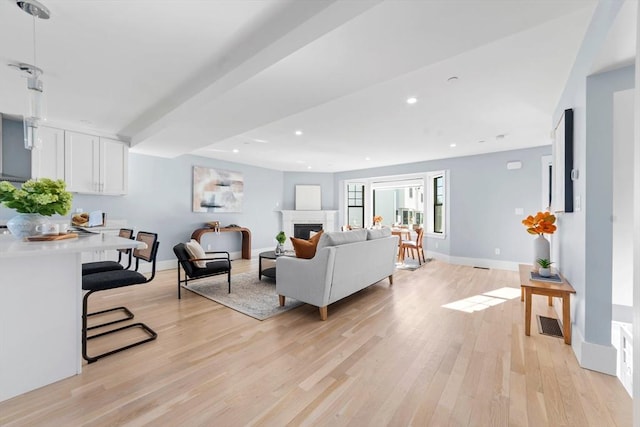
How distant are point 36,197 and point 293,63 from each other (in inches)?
82.3

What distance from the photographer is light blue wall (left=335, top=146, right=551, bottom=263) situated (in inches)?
199

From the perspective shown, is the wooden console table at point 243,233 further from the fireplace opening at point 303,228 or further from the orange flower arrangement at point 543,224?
the orange flower arrangement at point 543,224

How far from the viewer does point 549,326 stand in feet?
8.68

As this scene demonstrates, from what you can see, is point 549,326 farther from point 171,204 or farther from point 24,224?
point 171,204

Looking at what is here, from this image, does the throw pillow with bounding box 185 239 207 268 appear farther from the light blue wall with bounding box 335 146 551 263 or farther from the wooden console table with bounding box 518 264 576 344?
the light blue wall with bounding box 335 146 551 263

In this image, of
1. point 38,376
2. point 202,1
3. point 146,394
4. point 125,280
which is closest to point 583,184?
point 202,1

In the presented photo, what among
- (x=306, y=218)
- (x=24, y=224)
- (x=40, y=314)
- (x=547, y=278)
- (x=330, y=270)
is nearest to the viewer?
(x=40, y=314)

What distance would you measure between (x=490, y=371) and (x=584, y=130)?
1.92m

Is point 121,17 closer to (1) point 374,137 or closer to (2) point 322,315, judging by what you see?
(2) point 322,315

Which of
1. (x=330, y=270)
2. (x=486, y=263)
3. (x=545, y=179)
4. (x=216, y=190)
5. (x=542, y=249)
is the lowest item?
(x=486, y=263)

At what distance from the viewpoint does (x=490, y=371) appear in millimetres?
1905

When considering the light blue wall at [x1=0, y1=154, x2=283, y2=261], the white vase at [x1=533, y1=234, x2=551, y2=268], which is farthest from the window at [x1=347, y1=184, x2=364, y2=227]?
the white vase at [x1=533, y1=234, x2=551, y2=268]

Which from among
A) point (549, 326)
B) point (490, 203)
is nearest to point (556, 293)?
point (549, 326)

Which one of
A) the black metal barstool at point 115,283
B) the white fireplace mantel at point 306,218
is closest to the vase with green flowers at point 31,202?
the black metal barstool at point 115,283
